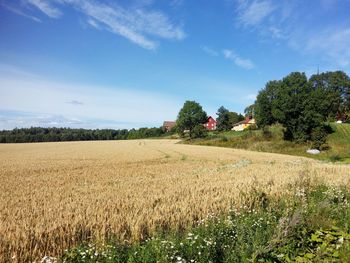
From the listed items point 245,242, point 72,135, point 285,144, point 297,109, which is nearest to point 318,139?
point 285,144

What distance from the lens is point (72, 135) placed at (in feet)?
430

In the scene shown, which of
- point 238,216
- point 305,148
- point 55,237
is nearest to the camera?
point 55,237

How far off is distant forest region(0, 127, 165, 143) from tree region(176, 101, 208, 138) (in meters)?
29.5

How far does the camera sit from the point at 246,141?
218ft

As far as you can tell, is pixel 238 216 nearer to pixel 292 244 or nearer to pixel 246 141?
pixel 292 244

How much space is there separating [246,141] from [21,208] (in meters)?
60.9

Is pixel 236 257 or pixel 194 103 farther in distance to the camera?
pixel 194 103

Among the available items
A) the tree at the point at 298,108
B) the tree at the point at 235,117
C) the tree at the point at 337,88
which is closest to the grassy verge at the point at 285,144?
the tree at the point at 298,108

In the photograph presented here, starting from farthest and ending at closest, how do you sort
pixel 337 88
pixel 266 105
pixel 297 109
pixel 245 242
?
pixel 337 88 < pixel 266 105 < pixel 297 109 < pixel 245 242

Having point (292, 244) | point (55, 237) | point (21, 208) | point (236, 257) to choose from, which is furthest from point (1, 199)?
point (292, 244)

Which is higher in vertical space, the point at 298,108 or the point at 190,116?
the point at 190,116

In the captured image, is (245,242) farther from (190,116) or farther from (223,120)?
(223,120)

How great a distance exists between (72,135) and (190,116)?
185 feet

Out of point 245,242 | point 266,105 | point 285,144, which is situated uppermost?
point 266,105
